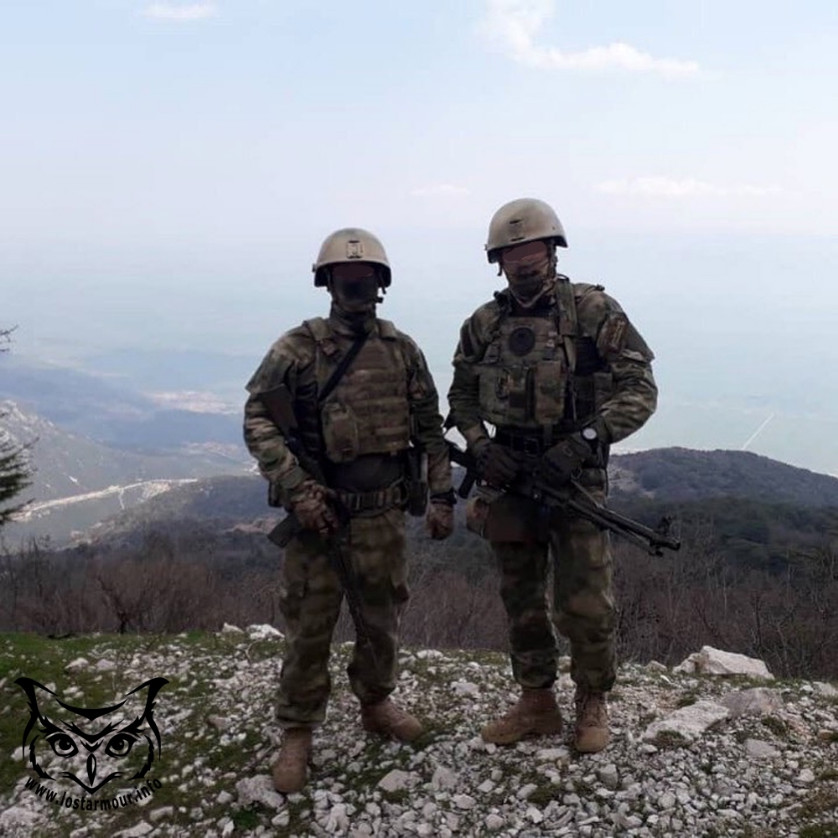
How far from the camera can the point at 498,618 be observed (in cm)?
2461

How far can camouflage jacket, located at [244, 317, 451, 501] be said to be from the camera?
4.74 m

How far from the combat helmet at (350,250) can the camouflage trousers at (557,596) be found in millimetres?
1686

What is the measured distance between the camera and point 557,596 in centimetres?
485

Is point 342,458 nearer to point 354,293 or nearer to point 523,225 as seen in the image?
point 354,293

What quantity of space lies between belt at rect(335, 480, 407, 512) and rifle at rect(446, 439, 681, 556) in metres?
0.52

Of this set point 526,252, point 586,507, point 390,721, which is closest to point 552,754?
point 390,721

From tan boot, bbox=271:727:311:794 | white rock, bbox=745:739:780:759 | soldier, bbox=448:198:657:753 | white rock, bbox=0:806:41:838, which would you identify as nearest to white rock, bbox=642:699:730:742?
white rock, bbox=745:739:780:759

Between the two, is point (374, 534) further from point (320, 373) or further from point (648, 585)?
point (648, 585)

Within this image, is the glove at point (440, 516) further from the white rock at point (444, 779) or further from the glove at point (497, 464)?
the white rock at point (444, 779)

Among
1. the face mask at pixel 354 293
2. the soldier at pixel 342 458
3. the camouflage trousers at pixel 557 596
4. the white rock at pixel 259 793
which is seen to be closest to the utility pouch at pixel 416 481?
the soldier at pixel 342 458

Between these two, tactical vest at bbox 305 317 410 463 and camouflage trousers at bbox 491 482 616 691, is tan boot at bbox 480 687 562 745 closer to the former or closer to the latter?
camouflage trousers at bbox 491 482 616 691

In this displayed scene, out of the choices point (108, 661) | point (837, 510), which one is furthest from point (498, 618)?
point (837, 510)

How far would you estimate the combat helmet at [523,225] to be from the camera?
466cm

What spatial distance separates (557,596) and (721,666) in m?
2.94
